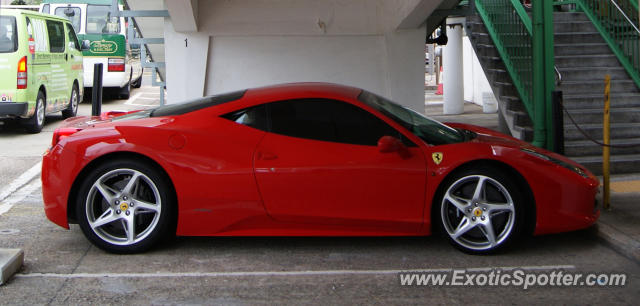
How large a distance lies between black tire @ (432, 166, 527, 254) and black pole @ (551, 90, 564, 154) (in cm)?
228

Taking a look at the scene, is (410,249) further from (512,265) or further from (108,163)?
(108,163)

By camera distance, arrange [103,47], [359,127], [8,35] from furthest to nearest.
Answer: [103,47] → [8,35] → [359,127]

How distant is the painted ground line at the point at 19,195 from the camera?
745 centimetres

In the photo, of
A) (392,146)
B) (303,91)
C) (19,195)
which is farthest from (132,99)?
(392,146)

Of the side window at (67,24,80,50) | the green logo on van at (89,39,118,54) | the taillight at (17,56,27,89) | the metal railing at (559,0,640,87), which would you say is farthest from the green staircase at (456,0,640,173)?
the green logo on van at (89,39,118,54)

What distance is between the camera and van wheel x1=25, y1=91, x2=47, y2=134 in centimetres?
1252

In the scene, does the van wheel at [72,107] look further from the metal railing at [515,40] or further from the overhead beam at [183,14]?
the metal railing at [515,40]

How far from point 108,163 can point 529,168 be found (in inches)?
120

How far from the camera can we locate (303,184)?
5.55 metres

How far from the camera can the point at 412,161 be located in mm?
5574

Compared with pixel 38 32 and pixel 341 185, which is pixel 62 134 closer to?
pixel 341 185

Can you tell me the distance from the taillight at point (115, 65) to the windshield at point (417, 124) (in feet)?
44.0

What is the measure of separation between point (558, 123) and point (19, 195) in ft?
18.1

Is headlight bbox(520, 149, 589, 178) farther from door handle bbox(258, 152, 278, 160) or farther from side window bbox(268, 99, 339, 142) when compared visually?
door handle bbox(258, 152, 278, 160)
